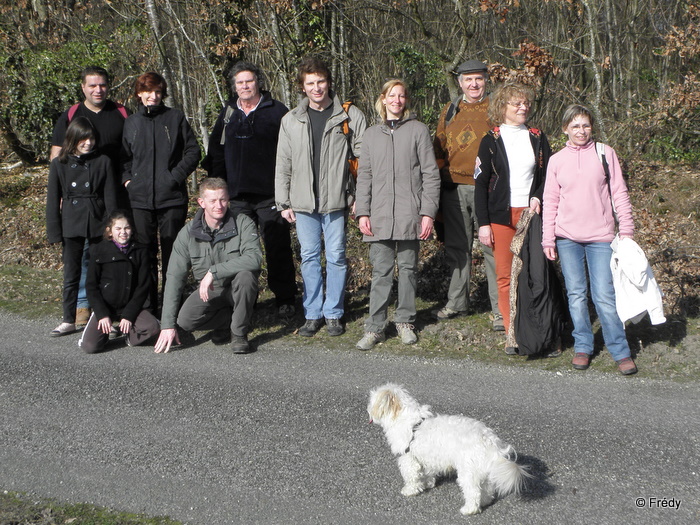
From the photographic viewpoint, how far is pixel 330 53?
13.5 m

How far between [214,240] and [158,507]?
302 centimetres

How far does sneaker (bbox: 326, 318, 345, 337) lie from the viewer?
6.83 meters

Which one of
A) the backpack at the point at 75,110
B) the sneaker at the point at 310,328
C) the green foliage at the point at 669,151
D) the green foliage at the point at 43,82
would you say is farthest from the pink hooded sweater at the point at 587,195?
the green foliage at the point at 43,82

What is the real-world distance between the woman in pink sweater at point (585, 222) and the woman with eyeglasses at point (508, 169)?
0.86ft

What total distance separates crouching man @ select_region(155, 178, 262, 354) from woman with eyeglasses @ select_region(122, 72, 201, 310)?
61 centimetres

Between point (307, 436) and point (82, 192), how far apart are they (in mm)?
3741

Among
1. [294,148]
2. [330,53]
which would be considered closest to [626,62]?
[330,53]

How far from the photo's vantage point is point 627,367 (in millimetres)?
5539

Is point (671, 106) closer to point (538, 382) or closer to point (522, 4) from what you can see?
point (522, 4)

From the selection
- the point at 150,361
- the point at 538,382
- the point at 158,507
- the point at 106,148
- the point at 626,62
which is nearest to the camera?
the point at 158,507

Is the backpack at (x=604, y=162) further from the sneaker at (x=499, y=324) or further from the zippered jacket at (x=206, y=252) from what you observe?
the zippered jacket at (x=206, y=252)

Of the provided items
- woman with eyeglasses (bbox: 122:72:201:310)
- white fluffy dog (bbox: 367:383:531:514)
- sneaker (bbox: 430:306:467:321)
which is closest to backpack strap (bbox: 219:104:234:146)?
woman with eyeglasses (bbox: 122:72:201:310)

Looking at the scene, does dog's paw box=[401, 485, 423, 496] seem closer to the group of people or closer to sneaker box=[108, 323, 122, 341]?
the group of people

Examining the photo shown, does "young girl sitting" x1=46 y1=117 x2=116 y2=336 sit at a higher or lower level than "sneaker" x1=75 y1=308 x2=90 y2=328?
higher
